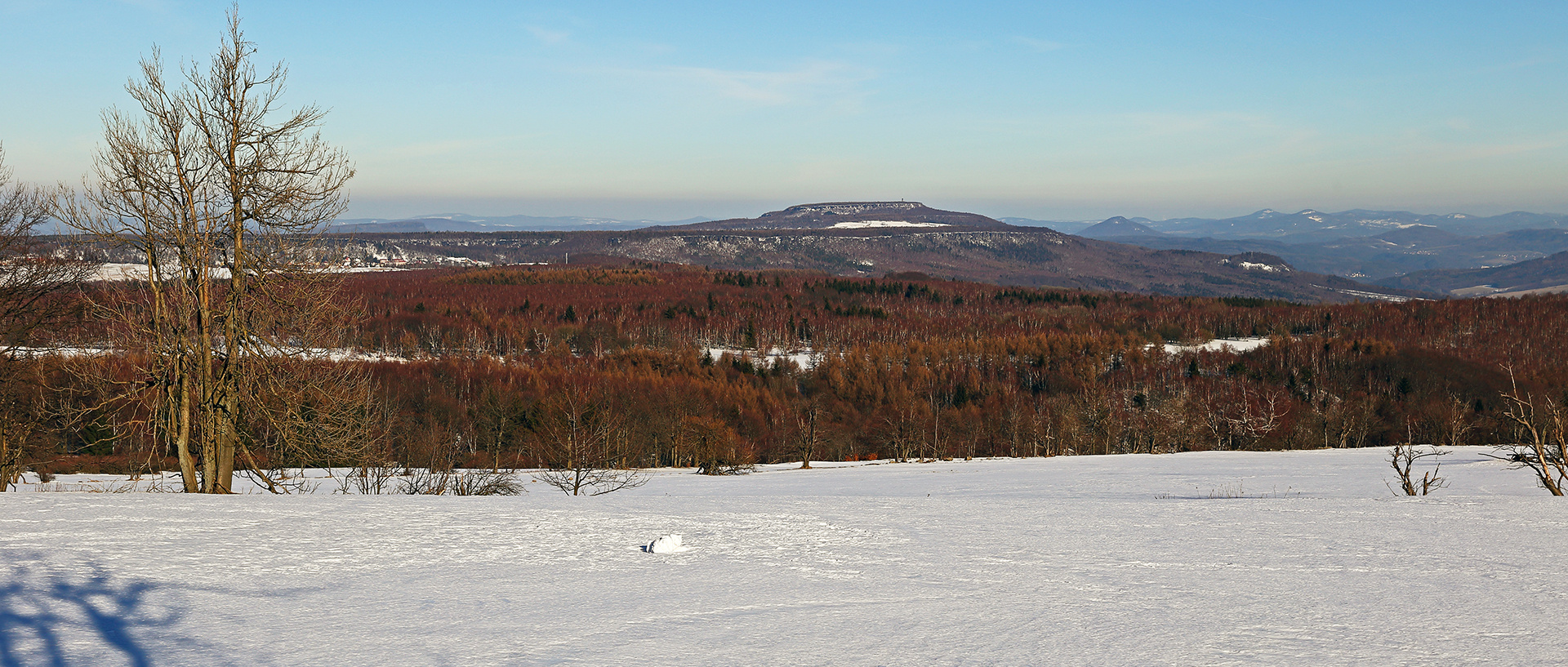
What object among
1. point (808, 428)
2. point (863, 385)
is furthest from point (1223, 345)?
point (808, 428)

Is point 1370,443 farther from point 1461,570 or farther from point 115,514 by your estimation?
point 115,514

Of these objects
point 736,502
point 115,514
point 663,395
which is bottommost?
point 663,395

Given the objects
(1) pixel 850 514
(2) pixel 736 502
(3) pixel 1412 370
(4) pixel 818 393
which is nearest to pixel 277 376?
(2) pixel 736 502

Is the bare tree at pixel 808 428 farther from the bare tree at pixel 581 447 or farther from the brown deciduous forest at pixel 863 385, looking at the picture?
the bare tree at pixel 581 447

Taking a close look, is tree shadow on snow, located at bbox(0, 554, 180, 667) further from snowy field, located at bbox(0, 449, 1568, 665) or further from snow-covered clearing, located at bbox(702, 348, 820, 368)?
snow-covered clearing, located at bbox(702, 348, 820, 368)

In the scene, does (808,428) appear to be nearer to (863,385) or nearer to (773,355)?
(863,385)

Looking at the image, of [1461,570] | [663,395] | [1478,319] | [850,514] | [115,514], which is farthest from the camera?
[1478,319]

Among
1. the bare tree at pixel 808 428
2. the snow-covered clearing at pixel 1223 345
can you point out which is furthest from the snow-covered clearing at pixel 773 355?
the snow-covered clearing at pixel 1223 345

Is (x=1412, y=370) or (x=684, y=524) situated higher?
(x=684, y=524)
